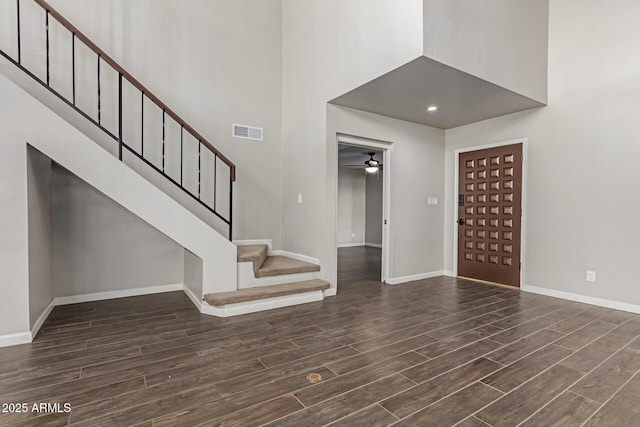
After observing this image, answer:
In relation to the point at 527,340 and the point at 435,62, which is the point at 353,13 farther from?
the point at 527,340

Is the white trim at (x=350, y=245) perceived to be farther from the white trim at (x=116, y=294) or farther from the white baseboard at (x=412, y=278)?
the white trim at (x=116, y=294)

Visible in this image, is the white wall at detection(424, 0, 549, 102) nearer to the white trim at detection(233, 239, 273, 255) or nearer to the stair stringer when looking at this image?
the stair stringer

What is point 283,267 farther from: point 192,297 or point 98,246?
point 98,246

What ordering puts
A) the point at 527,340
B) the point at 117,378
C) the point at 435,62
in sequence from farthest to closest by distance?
1. the point at 435,62
2. the point at 527,340
3. the point at 117,378

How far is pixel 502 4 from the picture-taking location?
358 centimetres

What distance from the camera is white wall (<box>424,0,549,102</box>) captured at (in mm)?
3001

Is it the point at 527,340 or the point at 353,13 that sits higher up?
the point at 353,13

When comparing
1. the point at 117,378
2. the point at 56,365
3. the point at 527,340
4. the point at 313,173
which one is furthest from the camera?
the point at 313,173

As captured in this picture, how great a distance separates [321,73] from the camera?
426 cm

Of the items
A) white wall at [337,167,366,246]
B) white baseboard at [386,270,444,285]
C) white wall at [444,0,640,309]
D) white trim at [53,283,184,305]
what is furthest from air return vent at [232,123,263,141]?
white wall at [337,167,366,246]

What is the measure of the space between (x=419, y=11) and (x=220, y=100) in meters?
2.98

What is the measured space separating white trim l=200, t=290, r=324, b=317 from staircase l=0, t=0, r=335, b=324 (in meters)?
0.01

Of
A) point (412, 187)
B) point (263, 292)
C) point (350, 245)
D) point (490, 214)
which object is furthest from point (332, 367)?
point (350, 245)

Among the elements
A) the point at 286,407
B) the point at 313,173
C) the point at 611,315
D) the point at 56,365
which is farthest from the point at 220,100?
the point at 611,315
